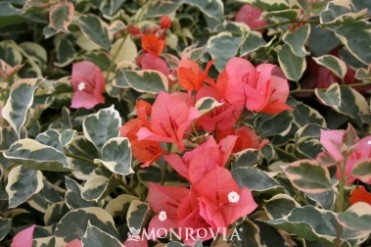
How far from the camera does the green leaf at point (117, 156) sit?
855 mm

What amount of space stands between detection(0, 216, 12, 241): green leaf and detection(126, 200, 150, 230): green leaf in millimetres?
208

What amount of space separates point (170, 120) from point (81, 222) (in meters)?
0.21

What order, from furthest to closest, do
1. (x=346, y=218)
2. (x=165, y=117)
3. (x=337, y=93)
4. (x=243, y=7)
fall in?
(x=243, y=7)
(x=337, y=93)
(x=165, y=117)
(x=346, y=218)

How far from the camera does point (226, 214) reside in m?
0.79

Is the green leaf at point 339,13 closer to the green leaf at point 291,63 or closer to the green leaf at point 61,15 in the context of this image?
the green leaf at point 291,63

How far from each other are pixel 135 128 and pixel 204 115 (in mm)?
108

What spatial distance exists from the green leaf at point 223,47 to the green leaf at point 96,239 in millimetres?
395

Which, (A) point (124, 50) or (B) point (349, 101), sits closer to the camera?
(B) point (349, 101)

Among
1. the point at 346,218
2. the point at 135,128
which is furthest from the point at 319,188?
the point at 135,128

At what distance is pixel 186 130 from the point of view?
2.92ft

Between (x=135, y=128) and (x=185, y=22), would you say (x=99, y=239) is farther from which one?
(x=185, y=22)

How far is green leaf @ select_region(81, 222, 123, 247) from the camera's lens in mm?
770

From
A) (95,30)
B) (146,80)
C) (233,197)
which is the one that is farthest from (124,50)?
(233,197)

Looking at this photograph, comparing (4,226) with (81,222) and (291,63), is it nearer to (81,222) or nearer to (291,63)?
(81,222)
